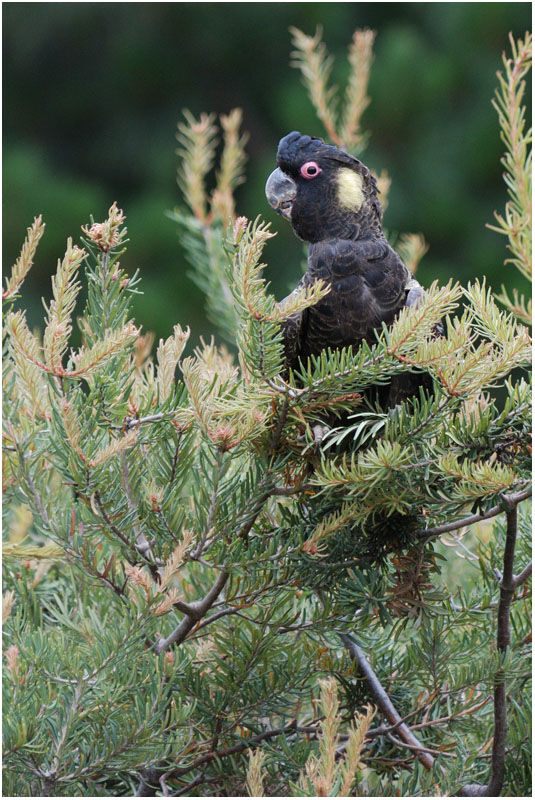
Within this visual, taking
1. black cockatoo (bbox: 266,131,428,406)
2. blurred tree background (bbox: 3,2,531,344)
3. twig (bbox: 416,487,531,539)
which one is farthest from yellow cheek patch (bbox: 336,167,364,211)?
blurred tree background (bbox: 3,2,531,344)

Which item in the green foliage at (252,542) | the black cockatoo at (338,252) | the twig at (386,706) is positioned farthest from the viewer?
the black cockatoo at (338,252)

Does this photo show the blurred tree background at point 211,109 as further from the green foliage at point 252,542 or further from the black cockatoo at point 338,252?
the green foliage at point 252,542

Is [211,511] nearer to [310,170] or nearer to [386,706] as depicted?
[386,706]

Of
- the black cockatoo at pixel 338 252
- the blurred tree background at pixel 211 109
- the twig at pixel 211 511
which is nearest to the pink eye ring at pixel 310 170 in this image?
the black cockatoo at pixel 338 252

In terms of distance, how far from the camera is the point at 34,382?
90 cm

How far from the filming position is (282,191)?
1.16m

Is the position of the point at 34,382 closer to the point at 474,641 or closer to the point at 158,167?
the point at 474,641

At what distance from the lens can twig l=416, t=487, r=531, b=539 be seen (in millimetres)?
774

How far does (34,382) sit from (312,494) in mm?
310

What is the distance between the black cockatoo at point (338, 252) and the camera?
1.07 meters

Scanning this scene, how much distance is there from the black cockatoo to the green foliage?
0.17m

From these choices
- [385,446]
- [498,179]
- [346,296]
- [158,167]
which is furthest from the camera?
[158,167]

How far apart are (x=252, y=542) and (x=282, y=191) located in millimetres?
520

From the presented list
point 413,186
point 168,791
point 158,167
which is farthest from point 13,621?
point 158,167
